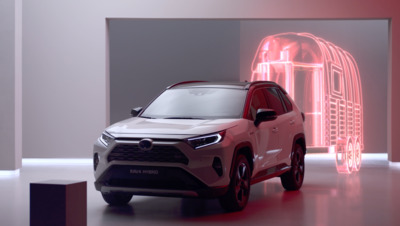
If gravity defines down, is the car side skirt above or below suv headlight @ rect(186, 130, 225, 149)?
below

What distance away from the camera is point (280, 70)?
17.0 meters

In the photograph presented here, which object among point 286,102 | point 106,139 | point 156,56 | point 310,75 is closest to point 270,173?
point 286,102

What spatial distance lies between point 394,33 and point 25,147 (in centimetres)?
832

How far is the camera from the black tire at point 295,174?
1050 centimetres

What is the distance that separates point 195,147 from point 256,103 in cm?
187

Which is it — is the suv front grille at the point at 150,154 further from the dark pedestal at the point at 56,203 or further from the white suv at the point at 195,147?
the dark pedestal at the point at 56,203

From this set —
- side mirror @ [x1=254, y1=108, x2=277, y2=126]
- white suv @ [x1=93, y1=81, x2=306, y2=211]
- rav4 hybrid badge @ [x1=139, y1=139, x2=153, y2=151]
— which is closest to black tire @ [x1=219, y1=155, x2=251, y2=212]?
white suv @ [x1=93, y1=81, x2=306, y2=211]

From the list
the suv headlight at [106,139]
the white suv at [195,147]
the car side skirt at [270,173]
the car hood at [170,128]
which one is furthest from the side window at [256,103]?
the suv headlight at [106,139]

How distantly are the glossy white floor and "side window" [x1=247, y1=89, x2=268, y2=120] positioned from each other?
45.8 inches

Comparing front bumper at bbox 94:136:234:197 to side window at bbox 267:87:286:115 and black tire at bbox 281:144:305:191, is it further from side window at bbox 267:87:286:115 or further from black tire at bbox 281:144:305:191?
black tire at bbox 281:144:305:191

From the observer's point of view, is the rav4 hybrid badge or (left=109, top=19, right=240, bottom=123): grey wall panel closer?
the rav4 hybrid badge

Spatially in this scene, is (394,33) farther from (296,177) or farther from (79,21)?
(79,21)

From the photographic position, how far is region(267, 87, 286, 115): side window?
998cm

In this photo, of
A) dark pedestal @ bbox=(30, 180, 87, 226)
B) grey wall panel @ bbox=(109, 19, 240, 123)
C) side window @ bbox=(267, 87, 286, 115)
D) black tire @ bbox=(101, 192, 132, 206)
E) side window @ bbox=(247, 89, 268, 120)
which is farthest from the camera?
grey wall panel @ bbox=(109, 19, 240, 123)
